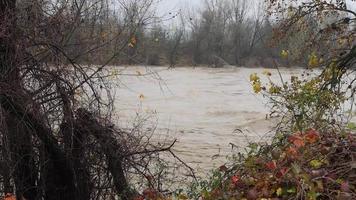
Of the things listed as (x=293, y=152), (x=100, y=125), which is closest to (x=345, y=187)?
(x=293, y=152)

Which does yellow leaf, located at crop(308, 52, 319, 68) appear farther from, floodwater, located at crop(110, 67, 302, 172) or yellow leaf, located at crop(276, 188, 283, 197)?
yellow leaf, located at crop(276, 188, 283, 197)

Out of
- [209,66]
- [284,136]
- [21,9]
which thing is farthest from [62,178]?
[209,66]

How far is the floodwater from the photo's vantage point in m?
16.1

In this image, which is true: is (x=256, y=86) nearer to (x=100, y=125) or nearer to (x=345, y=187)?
(x=100, y=125)

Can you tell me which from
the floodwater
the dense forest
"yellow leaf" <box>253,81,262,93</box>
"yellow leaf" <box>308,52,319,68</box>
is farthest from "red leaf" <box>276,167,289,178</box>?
"yellow leaf" <box>308,52,319,68</box>

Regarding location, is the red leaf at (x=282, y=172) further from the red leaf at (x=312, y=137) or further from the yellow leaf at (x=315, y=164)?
the red leaf at (x=312, y=137)

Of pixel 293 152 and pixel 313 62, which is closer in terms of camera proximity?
pixel 293 152

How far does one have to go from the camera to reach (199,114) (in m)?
25.7

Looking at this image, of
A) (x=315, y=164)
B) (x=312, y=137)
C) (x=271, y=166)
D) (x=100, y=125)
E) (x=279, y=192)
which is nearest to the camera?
(x=279, y=192)

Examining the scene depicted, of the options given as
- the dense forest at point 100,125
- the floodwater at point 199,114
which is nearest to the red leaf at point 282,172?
the dense forest at point 100,125

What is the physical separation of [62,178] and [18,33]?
1882 mm

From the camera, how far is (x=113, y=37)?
26.3 feet

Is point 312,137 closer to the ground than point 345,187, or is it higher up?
higher up

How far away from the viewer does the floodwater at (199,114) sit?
16.1 metres
